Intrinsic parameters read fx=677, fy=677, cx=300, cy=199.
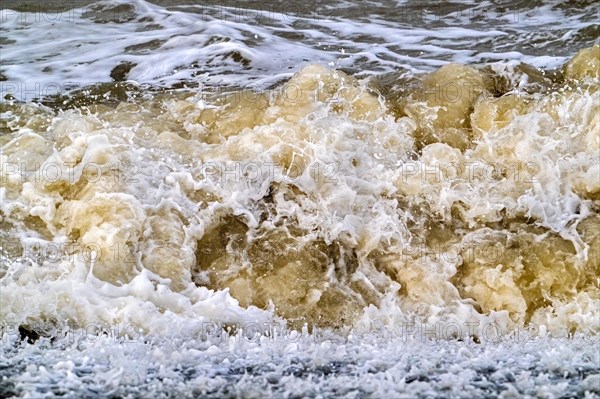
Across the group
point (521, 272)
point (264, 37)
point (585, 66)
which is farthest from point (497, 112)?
point (264, 37)

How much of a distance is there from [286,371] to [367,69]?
4.37 m

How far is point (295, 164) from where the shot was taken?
4.96m

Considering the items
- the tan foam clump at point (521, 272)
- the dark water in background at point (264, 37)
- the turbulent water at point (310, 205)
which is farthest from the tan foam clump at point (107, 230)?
the dark water in background at point (264, 37)

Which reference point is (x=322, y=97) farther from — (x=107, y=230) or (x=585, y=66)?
(x=585, y=66)

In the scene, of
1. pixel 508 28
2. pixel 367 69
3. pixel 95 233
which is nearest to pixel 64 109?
pixel 95 233

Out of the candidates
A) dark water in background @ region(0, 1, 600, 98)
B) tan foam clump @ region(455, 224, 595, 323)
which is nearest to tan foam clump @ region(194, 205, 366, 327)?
tan foam clump @ region(455, 224, 595, 323)

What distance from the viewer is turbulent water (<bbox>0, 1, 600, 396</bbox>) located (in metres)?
4.05

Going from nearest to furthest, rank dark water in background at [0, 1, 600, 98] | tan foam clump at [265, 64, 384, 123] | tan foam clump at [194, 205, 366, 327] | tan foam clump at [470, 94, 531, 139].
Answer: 1. tan foam clump at [194, 205, 366, 327]
2. tan foam clump at [470, 94, 531, 139]
3. tan foam clump at [265, 64, 384, 123]
4. dark water in background at [0, 1, 600, 98]

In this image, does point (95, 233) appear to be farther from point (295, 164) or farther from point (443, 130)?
point (443, 130)

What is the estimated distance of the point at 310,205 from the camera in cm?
470

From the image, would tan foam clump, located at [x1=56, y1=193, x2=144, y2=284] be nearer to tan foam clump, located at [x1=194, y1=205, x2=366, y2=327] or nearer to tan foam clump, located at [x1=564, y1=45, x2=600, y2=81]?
tan foam clump, located at [x1=194, y1=205, x2=366, y2=327]

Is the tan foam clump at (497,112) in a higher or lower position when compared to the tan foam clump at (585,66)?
lower

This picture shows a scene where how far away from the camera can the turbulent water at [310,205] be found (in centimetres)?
405

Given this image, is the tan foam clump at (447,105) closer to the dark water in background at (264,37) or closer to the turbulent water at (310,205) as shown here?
the turbulent water at (310,205)
